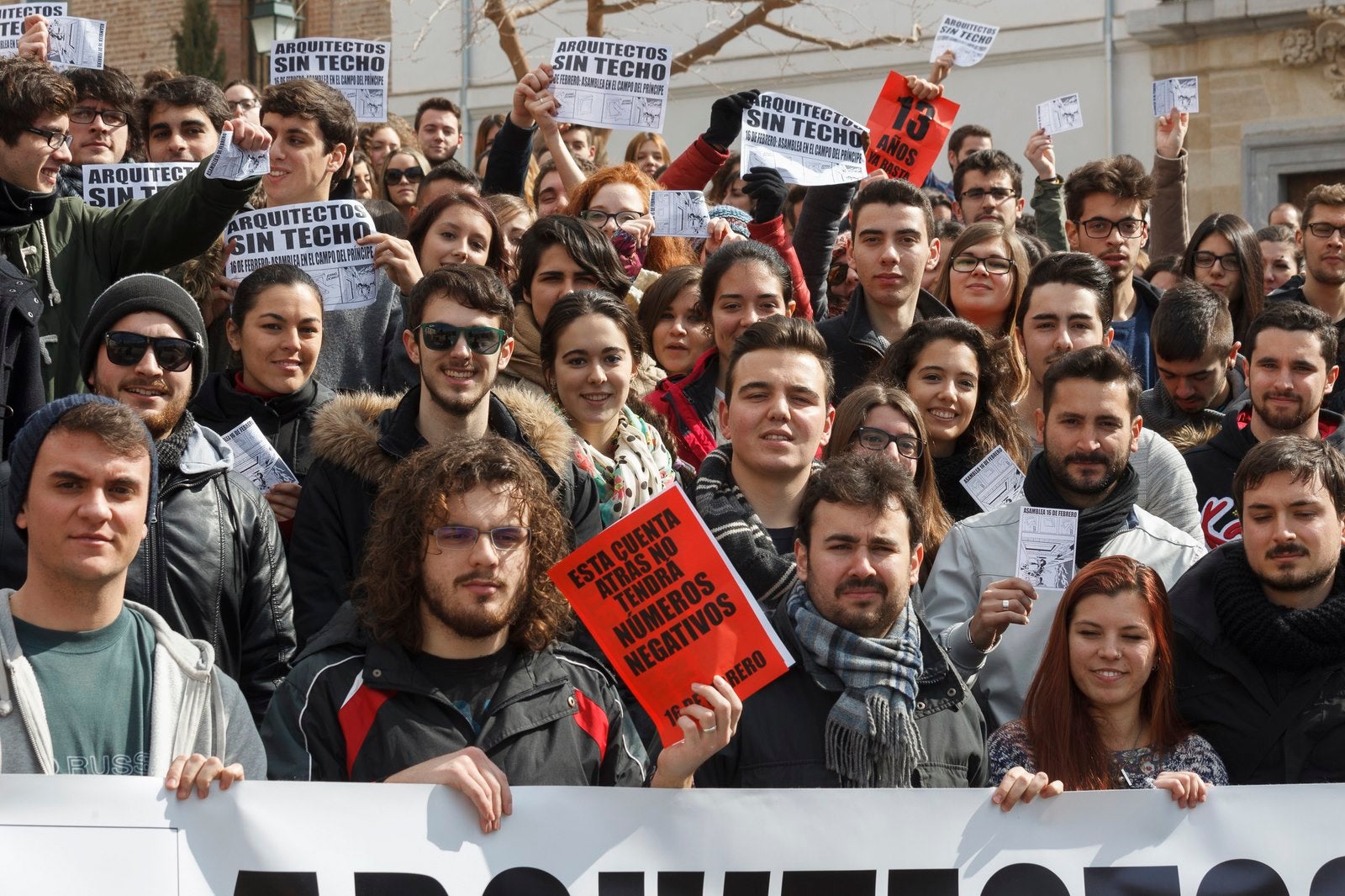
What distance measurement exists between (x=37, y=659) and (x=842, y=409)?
2610mm

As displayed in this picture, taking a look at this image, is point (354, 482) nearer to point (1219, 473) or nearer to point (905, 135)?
point (1219, 473)

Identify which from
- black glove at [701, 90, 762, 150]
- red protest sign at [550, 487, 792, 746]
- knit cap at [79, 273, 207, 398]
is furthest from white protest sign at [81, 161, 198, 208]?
red protest sign at [550, 487, 792, 746]

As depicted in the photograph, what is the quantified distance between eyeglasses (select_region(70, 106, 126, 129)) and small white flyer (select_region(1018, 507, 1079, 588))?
4.17 metres

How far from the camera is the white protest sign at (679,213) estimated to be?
7.37 m

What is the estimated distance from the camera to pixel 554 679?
162 inches

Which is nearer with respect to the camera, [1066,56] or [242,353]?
[242,353]

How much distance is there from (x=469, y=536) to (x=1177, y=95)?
6.55m

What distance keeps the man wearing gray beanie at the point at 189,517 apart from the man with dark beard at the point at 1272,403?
9.98 feet

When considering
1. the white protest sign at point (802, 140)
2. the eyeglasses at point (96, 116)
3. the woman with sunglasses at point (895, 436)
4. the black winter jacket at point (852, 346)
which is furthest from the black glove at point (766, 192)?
the eyeglasses at point (96, 116)

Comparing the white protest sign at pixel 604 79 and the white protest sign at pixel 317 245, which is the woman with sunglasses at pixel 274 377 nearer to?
the white protest sign at pixel 317 245

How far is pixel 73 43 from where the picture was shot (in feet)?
23.9

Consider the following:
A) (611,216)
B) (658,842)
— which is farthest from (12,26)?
(658,842)

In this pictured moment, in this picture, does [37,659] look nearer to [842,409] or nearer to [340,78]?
[842,409]

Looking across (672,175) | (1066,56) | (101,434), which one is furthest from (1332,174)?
(101,434)
